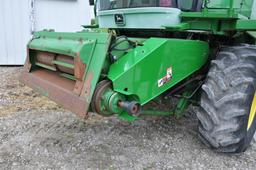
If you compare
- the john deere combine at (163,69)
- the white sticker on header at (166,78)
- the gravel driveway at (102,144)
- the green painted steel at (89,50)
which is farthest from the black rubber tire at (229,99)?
the green painted steel at (89,50)

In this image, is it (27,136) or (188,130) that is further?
(188,130)

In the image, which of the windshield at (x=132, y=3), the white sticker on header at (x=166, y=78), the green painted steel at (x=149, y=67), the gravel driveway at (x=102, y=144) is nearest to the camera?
the green painted steel at (x=149, y=67)

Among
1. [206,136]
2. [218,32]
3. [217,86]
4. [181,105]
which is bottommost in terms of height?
[206,136]

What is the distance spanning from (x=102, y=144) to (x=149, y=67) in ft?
3.54

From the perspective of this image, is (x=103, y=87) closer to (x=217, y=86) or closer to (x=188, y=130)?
(x=217, y=86)

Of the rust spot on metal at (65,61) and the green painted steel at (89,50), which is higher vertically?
the green painted steel at (89,50)

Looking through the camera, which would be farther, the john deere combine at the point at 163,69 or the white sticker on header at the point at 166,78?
the white sticker on header at the point at 166,78

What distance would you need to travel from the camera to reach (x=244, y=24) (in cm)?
264

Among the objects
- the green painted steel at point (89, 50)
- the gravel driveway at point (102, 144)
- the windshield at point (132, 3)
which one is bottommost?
the gravel driveway at point (102, 144)

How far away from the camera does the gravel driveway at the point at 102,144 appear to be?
261 cm

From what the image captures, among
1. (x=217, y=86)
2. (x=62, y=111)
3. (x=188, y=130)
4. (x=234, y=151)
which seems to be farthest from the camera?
(x=62, y=111)

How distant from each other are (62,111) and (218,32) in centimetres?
236

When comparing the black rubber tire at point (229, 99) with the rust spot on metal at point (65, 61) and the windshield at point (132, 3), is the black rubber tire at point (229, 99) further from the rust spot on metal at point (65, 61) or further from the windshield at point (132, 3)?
the rust spot on metal at point (65, 61)

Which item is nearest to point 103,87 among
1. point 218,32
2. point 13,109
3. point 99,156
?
point 99,156
